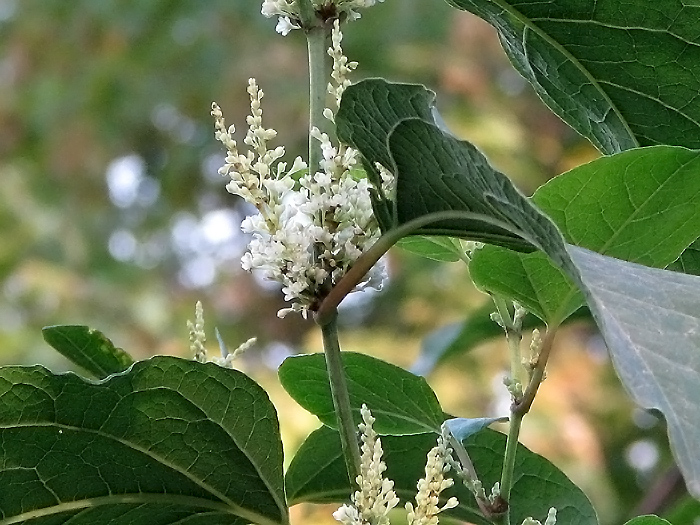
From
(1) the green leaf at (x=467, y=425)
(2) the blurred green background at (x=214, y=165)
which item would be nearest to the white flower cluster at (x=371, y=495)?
(1) the green leaf at (x=467, y=425)

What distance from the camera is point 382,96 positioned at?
290 millimetres

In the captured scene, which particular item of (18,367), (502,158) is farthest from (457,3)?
(502,158)

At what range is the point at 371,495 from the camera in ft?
1.02

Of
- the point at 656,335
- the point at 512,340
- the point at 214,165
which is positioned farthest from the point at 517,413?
the point at 214,165

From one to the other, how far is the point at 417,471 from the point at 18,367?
0.21 meters

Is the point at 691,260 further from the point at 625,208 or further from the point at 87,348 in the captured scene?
the point at 87,348

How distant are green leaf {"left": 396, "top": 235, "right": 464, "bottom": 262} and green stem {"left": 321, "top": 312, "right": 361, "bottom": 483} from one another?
0.10 meters

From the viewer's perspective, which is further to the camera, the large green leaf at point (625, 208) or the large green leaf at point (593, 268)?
the large green leaf at point (625, 208)

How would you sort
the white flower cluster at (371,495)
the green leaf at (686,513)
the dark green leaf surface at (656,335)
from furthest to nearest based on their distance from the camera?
the green leaf at (686,513) → the white flower cluster at (371,495) → the dark green leaf surface at (656,335)

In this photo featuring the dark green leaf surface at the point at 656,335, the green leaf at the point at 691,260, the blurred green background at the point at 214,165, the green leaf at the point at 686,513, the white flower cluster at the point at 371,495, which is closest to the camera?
the dark green leaf surface at the point at 656,335

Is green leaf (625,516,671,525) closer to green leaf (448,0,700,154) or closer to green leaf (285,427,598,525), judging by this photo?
green leaf (285,427,598,525)

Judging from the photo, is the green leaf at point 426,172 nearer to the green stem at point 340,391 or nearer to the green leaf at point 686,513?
the green stem at point 340,391

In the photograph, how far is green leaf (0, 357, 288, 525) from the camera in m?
0.35

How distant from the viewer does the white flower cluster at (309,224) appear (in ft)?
→ 1.06
